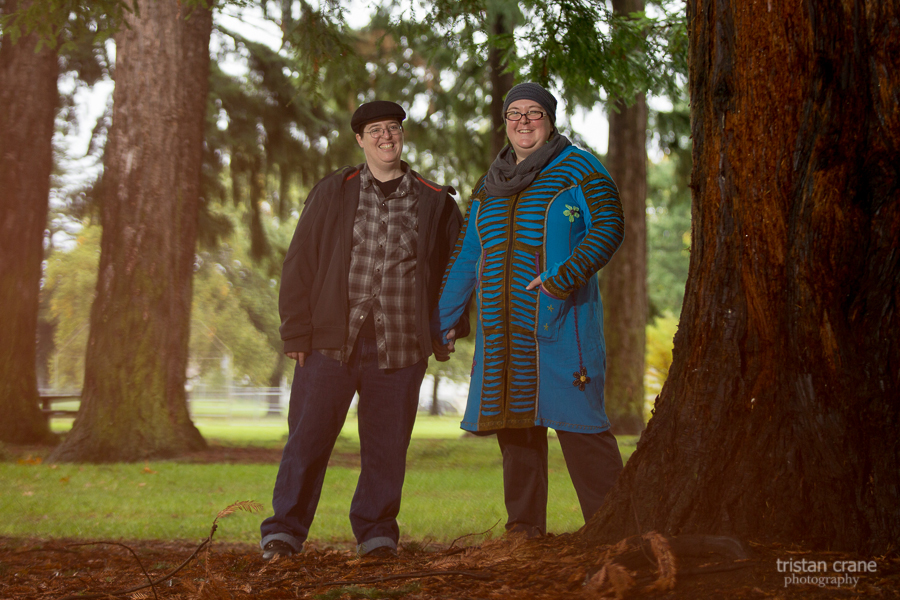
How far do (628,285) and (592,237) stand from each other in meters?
9.05

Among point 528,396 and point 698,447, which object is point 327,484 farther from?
point 698,447

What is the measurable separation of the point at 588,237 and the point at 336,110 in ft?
36.2

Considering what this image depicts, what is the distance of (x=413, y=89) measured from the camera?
570 inches

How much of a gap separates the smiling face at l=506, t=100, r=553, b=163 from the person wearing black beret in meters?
0.64

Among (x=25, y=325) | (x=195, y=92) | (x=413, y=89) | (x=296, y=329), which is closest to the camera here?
(x=296, y=329)

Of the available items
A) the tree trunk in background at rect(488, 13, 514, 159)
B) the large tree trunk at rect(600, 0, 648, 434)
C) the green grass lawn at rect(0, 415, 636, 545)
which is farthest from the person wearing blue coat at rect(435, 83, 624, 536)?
the large tree trunk at rect(600, 0, 648, 434)

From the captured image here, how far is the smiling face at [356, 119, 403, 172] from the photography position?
13.1 feet

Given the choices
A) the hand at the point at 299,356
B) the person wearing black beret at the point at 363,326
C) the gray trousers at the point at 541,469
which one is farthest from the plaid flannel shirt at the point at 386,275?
the gray trousers at the point at 541,469

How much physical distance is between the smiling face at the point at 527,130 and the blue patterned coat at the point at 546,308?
12cm

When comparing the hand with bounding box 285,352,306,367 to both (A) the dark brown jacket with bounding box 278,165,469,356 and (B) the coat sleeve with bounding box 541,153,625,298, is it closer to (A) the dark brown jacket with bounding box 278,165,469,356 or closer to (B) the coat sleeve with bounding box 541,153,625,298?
(A) the dark brown jacket with bounding box 278,165,469,356

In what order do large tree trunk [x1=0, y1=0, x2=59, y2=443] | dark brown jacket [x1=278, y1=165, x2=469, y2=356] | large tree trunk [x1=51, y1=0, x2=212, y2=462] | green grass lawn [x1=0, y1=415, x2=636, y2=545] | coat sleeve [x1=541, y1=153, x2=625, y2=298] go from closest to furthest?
coat sleeve [x1=541, y1=153, x2=625, y2=298]
dark brown jacket [x1=278, y1=165, x2=469, y2=356]
green grass lawn [x1=0, y1=415, x2=636, y2=545]
large tree trunk [x1=51, y1=0, x2=212, y2=462]
large tree trunk [x1=0, y1=0, x2=59, y2=443]

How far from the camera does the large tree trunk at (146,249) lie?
8281 millimetres

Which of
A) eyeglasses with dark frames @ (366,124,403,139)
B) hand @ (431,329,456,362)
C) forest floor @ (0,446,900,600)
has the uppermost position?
eyeglasses with dark frames @ (366,124,403,139)

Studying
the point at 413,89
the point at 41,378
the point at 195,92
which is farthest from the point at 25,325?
the point at 41,378
